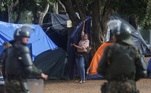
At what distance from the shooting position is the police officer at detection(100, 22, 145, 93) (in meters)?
7.77

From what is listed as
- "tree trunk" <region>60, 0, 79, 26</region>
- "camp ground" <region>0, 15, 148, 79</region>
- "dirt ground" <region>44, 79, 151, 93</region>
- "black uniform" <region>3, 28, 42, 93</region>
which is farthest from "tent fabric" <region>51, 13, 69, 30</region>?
"black uniform" <region>3, 28, 42, 93</region>

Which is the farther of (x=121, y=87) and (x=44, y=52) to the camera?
(x=44, y=52)

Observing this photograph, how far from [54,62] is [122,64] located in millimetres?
10547

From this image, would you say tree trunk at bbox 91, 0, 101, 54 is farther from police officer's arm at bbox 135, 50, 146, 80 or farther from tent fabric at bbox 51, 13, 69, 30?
police officer's arm at bbox 135, 50, 146, 80

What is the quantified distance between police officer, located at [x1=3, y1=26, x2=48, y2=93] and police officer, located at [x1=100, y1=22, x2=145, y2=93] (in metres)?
1.21

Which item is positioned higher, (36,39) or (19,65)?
(36,39)

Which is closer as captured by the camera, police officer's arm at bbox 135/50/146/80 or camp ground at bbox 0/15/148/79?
police officer's arm at bbox 135/50/146/80

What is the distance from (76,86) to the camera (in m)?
16.1

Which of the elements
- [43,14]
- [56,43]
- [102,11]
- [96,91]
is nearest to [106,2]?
[102,11]

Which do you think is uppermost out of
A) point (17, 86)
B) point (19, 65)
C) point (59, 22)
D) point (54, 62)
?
point (59, 22)

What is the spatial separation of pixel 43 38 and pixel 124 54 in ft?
34.3

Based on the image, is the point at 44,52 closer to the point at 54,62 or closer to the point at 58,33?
the point at 54,62

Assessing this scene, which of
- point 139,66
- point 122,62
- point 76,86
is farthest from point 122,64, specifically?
point 76,86

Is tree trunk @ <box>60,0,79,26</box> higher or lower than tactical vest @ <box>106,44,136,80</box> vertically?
higher
